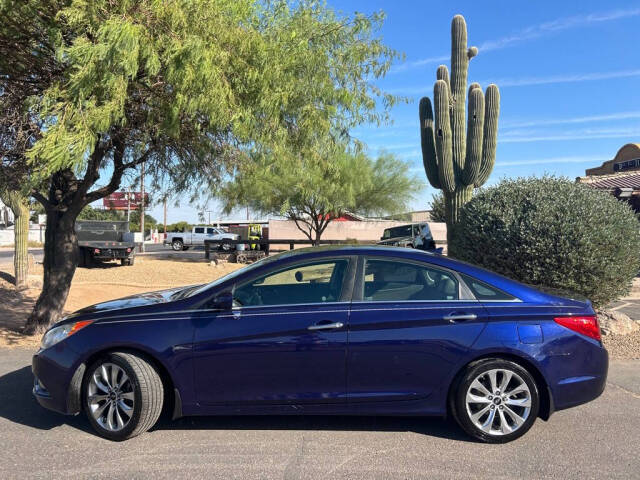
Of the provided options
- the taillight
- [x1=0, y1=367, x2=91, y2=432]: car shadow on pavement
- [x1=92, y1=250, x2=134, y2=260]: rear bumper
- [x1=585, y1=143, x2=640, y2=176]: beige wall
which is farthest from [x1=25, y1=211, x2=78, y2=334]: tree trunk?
[x1=585, y1=143, x2=640, y2=176]: beige wall

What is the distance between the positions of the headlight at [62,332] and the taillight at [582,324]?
370cm

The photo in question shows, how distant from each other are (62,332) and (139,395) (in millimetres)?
890

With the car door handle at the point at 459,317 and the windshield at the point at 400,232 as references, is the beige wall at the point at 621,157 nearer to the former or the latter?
the windshield at the point at 400,232

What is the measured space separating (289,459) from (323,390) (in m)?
0.55

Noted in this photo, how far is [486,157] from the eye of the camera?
43.2ft

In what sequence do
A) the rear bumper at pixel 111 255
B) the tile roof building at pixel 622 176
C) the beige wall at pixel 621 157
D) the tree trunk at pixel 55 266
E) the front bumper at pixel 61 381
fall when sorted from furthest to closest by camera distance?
the beige wall at pixel 621 157 → the rear bumper at pixel 111 255 → the tile roof building at pixel 622 176 → the tree trunk at pixel 55 266 → the front bumper at pixel 61 381

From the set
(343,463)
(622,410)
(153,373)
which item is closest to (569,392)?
(622,410)

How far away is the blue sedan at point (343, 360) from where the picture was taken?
3904 millimetres

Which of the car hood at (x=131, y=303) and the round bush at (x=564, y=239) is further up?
the round bush at (x=564, y=239)

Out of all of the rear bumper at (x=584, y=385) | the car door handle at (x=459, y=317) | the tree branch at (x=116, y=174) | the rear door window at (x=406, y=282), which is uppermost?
the tree branch at (x=116, y=174)

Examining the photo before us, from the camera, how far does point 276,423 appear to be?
4324 millimetres

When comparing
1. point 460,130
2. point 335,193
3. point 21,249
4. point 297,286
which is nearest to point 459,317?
point 297,286

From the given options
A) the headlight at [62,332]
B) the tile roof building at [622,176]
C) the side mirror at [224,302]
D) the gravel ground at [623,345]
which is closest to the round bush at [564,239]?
the gravel ground at [623,345]

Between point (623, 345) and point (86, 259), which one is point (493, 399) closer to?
point (623, 345)
